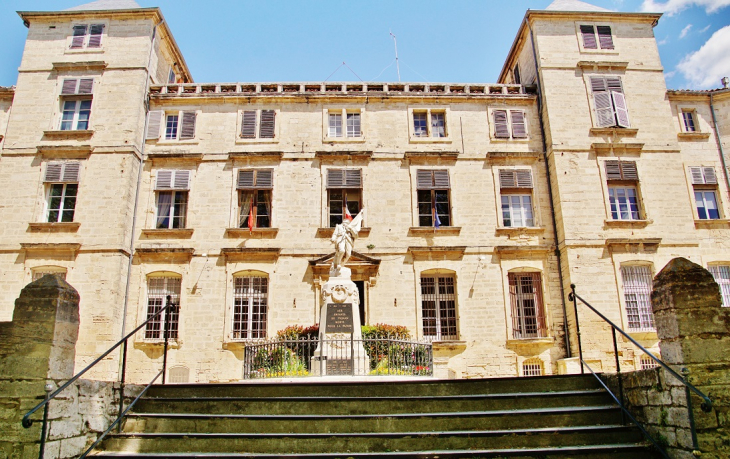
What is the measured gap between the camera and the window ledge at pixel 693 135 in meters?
19.8

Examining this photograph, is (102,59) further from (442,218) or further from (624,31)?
(624,31)

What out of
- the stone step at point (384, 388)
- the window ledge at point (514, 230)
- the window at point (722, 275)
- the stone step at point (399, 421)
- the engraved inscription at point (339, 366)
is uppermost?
the window ledge at point (514, 230)

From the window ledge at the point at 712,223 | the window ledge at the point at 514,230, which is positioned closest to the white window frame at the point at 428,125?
the window ledge at the point at 514,230

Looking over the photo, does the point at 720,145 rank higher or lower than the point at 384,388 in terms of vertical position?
higher

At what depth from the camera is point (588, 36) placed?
65.7 feet

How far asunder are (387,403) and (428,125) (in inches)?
529

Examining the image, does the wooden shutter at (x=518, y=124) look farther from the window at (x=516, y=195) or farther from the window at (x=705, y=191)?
the window at (x=705, y=191)

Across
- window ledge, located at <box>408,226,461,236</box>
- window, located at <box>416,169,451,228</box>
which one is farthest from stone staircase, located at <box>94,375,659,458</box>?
window, located at <box>416,169,451,228</box>

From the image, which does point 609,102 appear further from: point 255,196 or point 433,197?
point 255,196

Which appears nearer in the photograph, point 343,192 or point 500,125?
point 343,192

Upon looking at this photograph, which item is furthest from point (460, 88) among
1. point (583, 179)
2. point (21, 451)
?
point (21, 451)

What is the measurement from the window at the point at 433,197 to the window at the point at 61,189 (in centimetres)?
1162

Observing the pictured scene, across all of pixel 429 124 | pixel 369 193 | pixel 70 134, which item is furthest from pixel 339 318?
pixel 70 134

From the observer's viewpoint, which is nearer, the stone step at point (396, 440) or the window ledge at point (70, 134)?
the stone step at point (396, 440)
